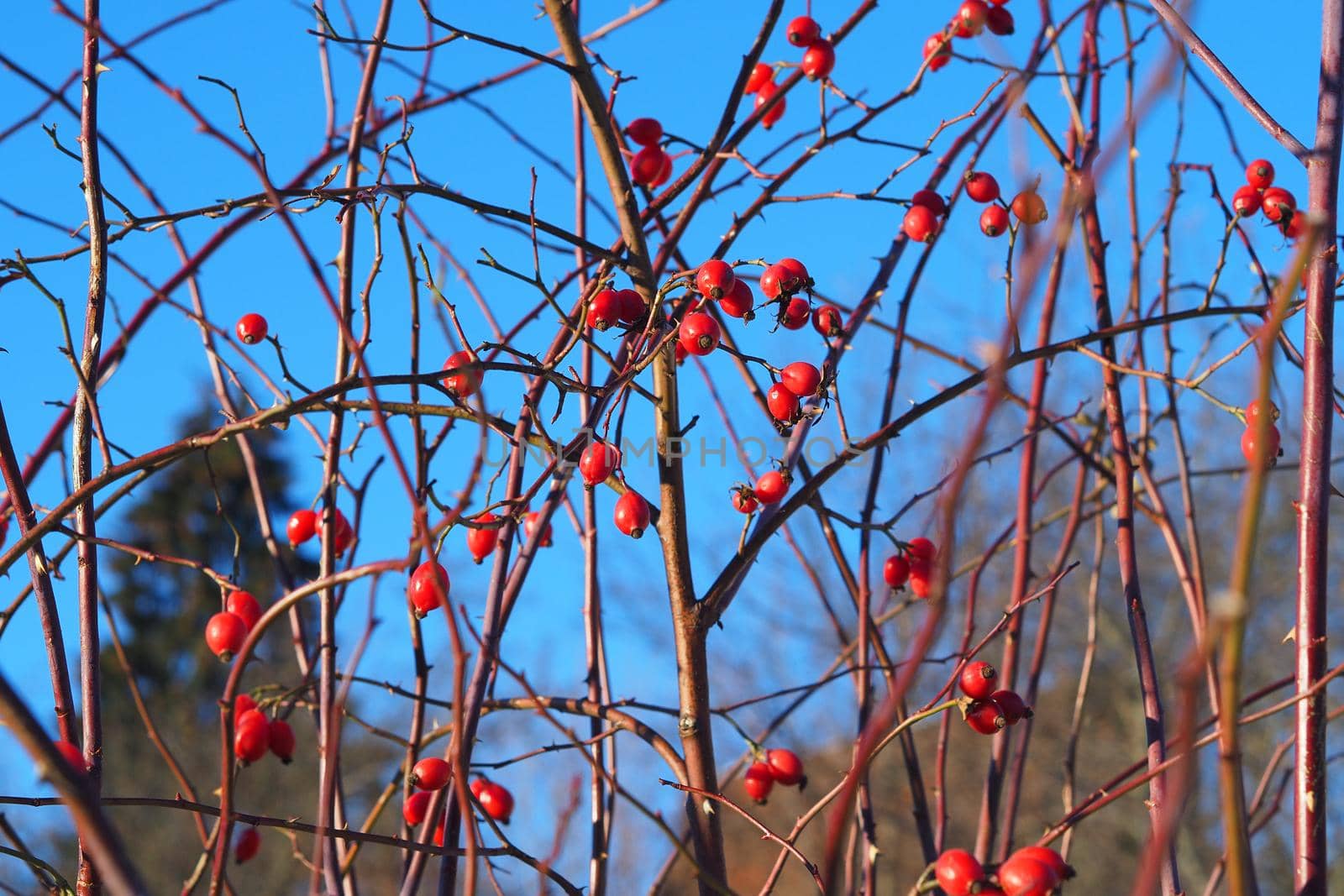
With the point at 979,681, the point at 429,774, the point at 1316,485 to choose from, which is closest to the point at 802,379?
the point at 979,681

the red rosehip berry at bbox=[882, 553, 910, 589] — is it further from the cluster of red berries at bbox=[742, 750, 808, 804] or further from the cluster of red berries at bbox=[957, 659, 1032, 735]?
the cluster of red berries at bbox=[957, 659, 1032, 735]

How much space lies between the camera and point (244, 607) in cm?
134

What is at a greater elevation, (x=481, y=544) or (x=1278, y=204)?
(x=1278, y=204)

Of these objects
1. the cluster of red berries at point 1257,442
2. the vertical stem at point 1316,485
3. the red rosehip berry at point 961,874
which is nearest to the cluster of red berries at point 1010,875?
the red rosehip berry at point 961,874

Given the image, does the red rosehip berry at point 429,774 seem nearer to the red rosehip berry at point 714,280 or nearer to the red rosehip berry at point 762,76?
the red rosehip berry at point 714,280

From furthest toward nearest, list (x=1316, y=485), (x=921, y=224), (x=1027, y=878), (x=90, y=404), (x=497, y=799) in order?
(x=497, y=799) → (x=921, y=224) → (x=90, y=404) → (x=1316, y=485) → (x=1027, y=878)

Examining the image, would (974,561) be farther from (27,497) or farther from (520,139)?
(27,497)

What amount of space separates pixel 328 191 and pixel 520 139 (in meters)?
0.65

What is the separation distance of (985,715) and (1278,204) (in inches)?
31.1

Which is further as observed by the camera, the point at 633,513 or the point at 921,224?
the point at 921,224

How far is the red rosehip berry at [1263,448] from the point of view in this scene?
35 centimetres

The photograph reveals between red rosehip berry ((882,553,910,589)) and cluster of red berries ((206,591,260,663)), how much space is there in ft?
2.56

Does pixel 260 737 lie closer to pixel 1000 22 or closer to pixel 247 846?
pixel 247 846

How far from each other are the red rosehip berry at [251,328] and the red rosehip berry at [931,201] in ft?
2.64
